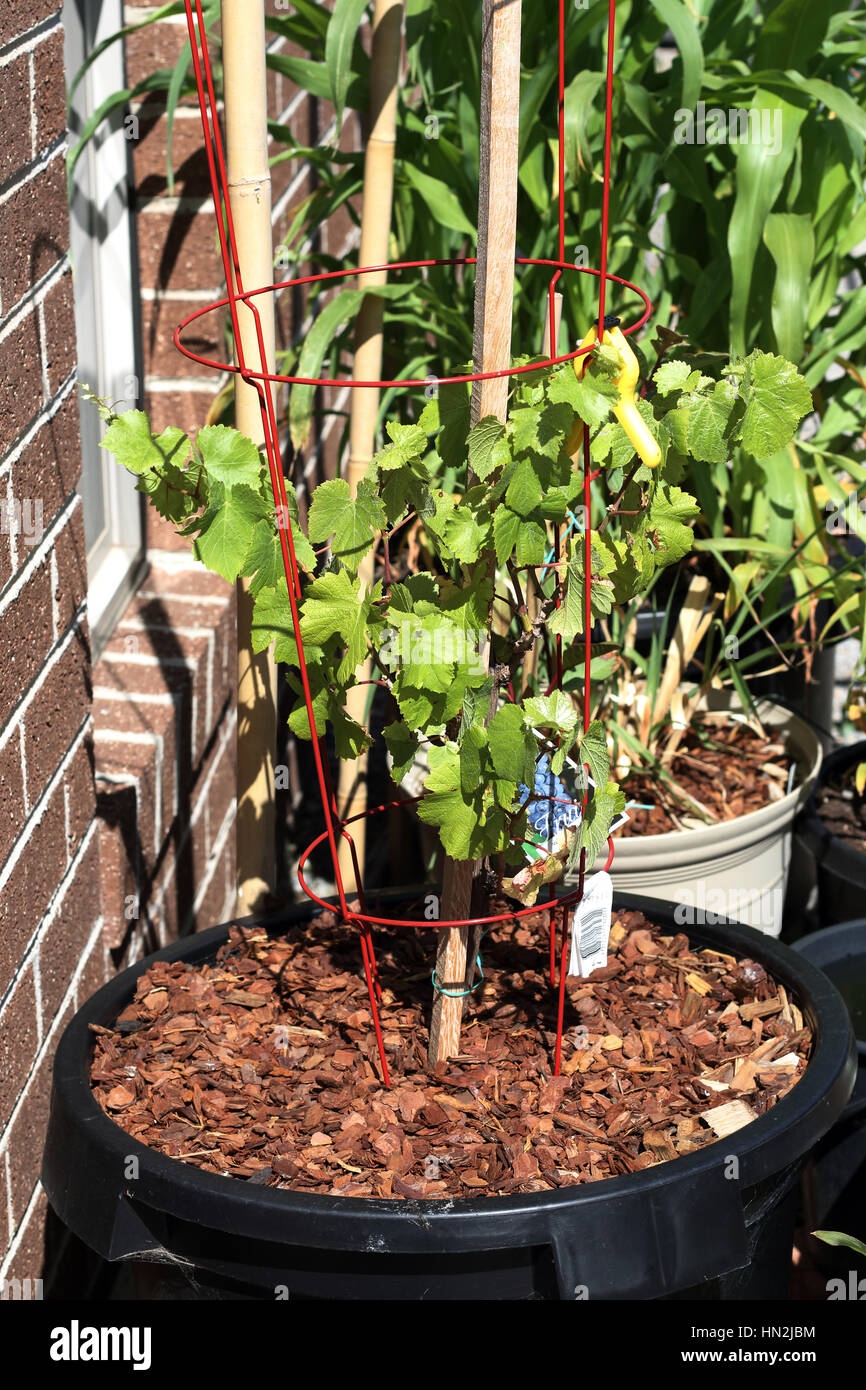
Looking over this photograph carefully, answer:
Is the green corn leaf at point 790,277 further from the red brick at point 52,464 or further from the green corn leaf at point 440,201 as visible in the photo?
the red brick at point 52,464

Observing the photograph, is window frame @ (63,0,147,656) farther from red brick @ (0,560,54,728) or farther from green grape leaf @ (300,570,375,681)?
green grape leaf @ (300,570,375,681)

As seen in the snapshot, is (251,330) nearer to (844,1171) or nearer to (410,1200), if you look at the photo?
(410,1200)

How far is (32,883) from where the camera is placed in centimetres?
139

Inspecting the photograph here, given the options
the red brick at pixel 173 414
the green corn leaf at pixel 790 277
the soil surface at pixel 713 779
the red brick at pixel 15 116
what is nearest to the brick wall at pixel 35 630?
the red brick at pixel 15 116

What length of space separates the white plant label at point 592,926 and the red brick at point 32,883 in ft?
1.68

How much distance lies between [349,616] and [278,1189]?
43 cm

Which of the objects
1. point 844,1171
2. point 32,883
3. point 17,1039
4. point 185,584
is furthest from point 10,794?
point 844,1171

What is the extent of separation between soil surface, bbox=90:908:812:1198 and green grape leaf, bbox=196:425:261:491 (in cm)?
52

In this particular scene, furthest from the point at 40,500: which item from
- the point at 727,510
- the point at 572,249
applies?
the point at 727,510

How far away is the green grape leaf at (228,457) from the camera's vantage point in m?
1.15

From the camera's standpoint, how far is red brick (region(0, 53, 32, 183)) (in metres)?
1.23

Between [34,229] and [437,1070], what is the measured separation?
2.75 ft

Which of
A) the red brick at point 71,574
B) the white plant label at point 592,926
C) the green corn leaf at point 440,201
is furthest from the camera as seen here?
the green corn leaf at point 440,201

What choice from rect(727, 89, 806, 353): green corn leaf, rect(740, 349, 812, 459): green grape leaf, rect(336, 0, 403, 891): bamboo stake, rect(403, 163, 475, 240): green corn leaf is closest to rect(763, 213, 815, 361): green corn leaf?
rect(727, 89, 806, 353): green corn leaf
